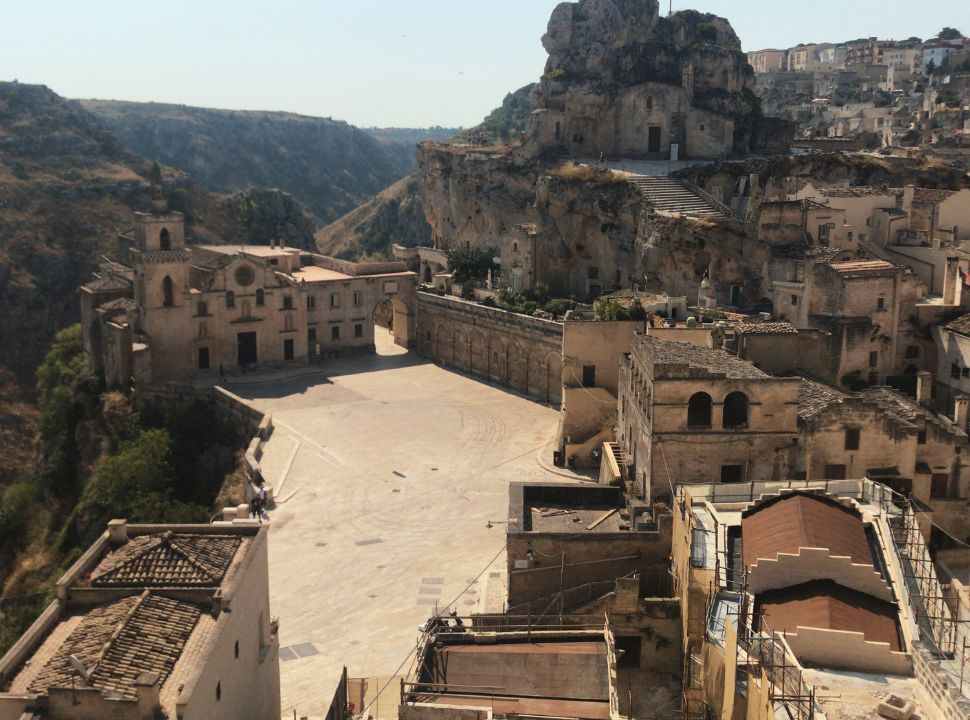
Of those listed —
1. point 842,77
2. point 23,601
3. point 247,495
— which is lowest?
point 23,601

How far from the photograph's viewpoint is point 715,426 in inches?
1214

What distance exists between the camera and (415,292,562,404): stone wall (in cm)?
5278

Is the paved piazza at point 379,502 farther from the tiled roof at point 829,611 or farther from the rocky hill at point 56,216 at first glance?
the rocky hill at point 56,216

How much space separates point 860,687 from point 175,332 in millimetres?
44716

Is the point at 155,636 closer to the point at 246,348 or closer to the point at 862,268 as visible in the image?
the point at 862,268

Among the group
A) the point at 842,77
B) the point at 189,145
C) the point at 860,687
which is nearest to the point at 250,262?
the point at 860,687

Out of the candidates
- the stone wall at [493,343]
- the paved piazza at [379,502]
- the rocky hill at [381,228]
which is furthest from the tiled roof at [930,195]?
the rocky hill at [381,228]

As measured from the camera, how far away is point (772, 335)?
1556 inches

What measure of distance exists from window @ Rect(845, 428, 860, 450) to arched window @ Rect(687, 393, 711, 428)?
453cm

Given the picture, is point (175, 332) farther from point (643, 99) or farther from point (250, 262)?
point (643, 99)

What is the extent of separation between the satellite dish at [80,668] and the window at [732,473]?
19.7 m

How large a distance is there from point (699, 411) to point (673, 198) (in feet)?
96.7

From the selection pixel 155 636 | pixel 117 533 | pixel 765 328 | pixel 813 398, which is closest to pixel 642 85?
pixel 765 328

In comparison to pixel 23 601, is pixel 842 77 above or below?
above
